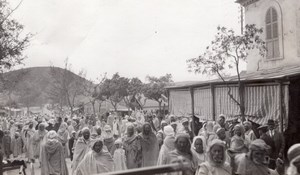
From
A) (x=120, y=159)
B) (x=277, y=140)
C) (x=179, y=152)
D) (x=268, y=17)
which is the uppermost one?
(x=268, y=17)

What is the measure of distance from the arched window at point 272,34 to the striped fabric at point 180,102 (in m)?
4.12

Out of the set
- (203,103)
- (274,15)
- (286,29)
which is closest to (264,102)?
(203,103)

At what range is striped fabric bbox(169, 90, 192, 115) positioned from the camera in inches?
736

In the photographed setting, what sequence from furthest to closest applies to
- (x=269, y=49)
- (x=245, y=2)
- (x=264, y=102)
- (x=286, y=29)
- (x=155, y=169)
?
(x=245, y=2) → (x=269, y=49) → (x=286, y=29) → (x=264, y=102) → (x=155, y=169)

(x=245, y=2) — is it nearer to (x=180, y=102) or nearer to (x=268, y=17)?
(x=268, y=17)

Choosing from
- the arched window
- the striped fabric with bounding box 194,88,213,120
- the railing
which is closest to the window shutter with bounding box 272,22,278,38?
the arched window

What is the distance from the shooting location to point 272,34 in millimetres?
18141

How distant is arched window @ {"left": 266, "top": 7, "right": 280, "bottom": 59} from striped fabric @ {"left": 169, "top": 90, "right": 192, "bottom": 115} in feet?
13.5

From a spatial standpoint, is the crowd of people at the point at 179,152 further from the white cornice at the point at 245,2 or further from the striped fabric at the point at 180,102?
the white cornice at the point at 245,2

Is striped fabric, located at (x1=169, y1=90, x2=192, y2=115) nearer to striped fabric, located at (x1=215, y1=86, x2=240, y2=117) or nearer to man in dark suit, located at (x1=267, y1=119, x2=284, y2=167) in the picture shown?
striped fabric, located at (x1=215, y1=86, x2=240, y2=117)

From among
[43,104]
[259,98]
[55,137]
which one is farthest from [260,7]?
[43,104]

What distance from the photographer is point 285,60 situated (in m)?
17.2

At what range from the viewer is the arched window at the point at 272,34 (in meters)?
17.9

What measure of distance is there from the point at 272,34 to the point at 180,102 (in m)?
5.25
